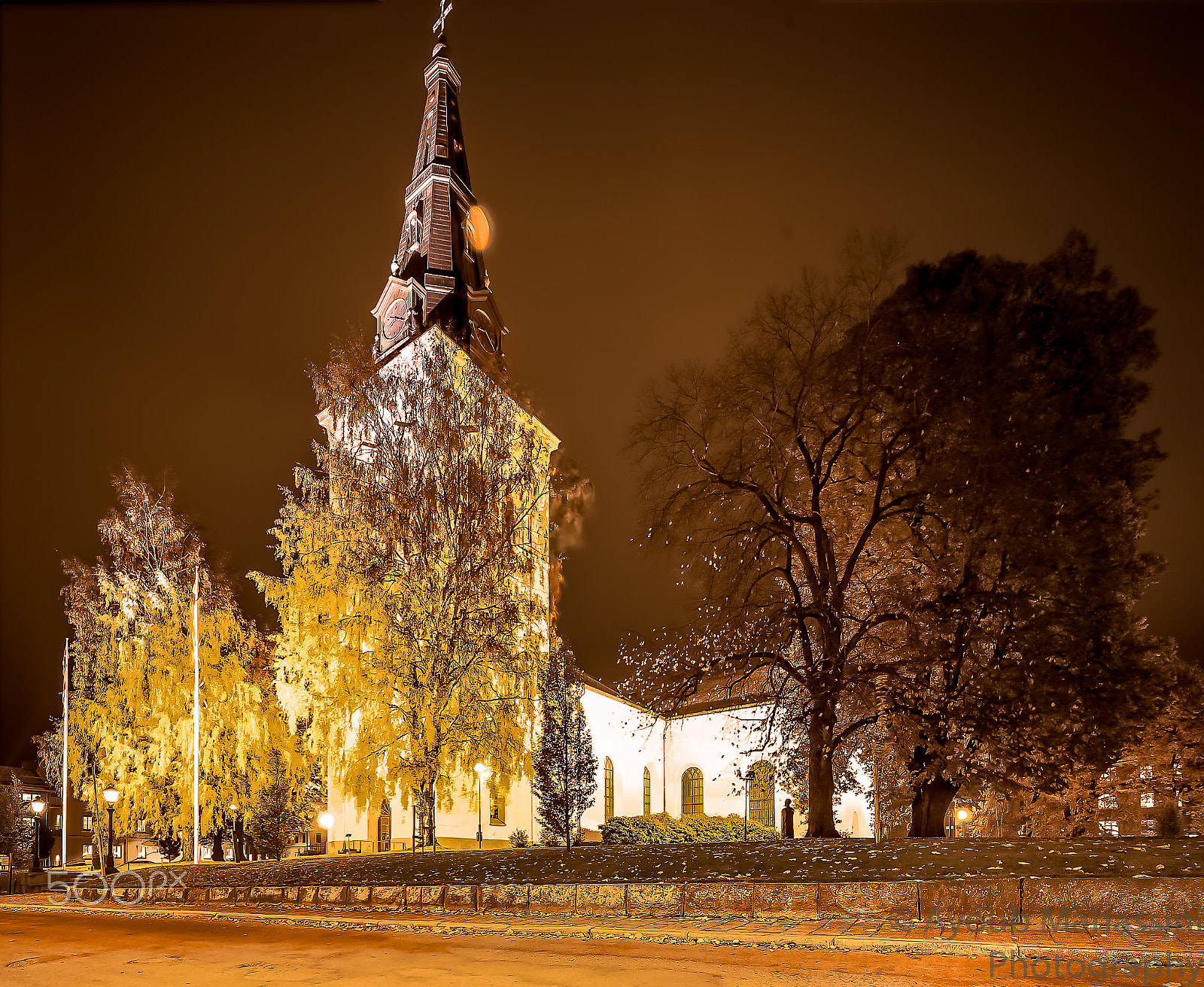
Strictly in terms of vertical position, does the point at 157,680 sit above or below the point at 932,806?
above

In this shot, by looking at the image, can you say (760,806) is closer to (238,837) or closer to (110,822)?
(238,837)

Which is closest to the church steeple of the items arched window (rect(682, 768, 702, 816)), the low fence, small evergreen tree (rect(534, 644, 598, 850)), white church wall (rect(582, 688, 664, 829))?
small evergreen tree (rect(534, 644, 598, 850))

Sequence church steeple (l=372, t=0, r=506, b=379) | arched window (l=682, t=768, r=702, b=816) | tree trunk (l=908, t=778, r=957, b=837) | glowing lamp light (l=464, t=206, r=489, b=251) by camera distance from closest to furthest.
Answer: tree trunk (l=908, t=778, r=957, b=837) < church steeple (l=372, t=0, r=506, b=379) < glowing lamp light (l=464, t=206, r=489, b=251) < arched window (l=682, t=768, r=702, b=816)

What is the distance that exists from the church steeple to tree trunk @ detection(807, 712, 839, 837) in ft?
77.2

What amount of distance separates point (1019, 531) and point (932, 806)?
6.03m

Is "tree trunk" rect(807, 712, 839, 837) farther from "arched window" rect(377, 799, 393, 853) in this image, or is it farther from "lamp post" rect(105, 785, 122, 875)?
"lamp post" rect(105, 785, 122, 875)

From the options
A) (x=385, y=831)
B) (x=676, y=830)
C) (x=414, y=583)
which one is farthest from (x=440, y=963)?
(x=676, y=830)

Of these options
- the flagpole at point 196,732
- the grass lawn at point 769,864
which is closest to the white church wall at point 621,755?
the flagpole at point 196,732

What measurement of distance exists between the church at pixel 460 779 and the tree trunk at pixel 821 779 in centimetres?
1173

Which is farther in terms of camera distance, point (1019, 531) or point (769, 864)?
point (1019, 531)

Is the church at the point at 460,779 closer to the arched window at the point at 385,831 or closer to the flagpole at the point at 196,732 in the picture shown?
the arched window at the point at 385,831

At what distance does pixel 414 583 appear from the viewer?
20578 millimetres

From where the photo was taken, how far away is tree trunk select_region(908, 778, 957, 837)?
61.6 feet

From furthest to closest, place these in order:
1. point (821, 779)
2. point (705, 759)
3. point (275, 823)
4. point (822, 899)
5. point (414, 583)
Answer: point (705, 759) < point (275, 823) < point (414, 583) < point (821, 779) < point (822, 899)
